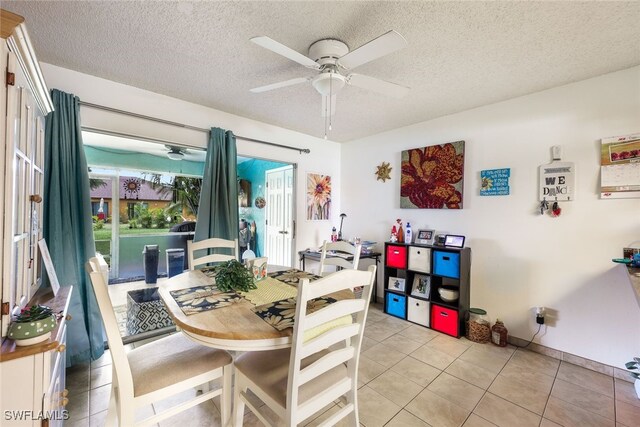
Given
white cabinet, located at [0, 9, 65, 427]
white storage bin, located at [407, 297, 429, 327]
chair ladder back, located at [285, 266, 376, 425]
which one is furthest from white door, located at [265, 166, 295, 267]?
white cabinet, located at [0, 9, 65, 427]

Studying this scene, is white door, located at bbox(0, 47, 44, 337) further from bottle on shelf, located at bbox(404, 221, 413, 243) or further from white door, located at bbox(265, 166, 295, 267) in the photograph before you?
bottle on shelf, located at bbox(404, 221, 413, 243)

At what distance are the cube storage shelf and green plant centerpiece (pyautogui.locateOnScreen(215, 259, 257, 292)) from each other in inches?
78.0

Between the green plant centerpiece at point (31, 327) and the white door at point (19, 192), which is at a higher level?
the white door at point (19, 192)

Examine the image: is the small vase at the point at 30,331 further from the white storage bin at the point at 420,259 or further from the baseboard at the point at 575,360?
the baseboard at the point at 575,360

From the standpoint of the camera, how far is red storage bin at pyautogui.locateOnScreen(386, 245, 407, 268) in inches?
122

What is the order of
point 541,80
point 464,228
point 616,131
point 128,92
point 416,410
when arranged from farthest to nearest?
point 464,228 → point 128,92 → point 541,80 → point 616,131 → point 416,410

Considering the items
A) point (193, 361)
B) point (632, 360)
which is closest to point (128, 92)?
point (193, 361)

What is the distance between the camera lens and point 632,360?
77.4 inches

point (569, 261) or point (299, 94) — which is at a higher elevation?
point (299, 94)

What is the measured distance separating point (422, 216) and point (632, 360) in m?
1.97

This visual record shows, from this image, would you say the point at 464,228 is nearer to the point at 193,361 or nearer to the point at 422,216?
the point at 422,216

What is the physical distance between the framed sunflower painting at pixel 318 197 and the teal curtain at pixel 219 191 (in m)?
1.22

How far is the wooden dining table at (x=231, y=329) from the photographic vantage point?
109cm

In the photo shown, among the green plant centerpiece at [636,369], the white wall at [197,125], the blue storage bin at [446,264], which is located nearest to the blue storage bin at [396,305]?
the blue storage bin at [446,264]
